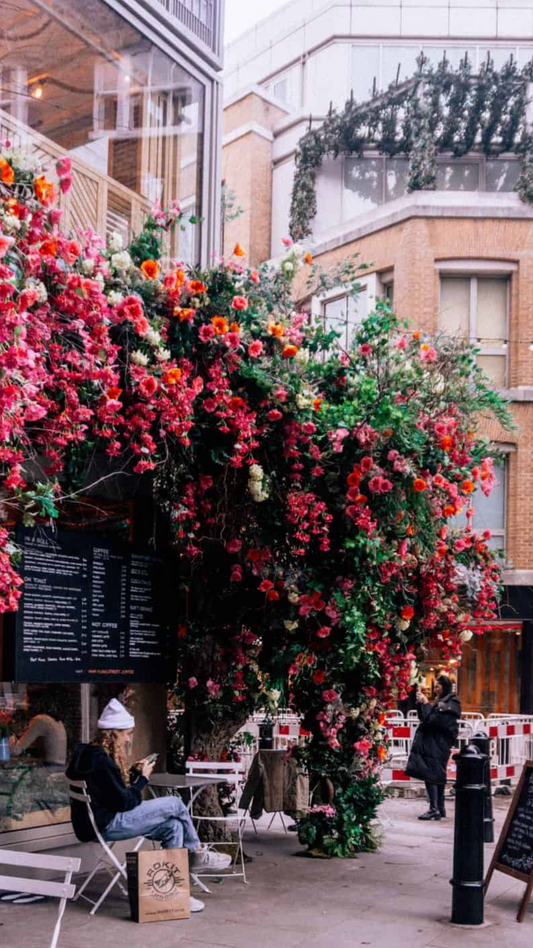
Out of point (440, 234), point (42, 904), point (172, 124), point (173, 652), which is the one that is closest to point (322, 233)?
point (440, 234)

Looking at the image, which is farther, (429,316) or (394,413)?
(429,316)

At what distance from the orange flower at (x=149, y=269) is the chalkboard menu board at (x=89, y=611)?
2321mm

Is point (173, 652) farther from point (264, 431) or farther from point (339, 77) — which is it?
point (339, 77)

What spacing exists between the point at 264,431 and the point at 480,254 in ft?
50.8

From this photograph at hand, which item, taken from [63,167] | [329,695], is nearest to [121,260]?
[63,167]

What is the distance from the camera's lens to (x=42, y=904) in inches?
326

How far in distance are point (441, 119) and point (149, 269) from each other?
58.1ft

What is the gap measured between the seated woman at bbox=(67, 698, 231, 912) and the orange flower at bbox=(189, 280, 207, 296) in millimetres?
3009

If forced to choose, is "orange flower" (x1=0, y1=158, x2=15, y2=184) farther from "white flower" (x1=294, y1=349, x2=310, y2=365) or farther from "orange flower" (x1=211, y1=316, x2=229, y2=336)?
"white flower" (x1=294, y1=349, x2=310, y2=365)

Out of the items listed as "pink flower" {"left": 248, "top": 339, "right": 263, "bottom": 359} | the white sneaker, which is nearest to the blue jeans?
the white sneaker

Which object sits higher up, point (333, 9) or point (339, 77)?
point (333, 9)

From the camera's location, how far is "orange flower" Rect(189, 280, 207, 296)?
7.79 metres

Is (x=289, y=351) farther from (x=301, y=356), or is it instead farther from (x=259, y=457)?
(x=259, y=457)

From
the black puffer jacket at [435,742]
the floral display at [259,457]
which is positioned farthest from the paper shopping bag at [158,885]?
the black puffer jacket at [435,742]
